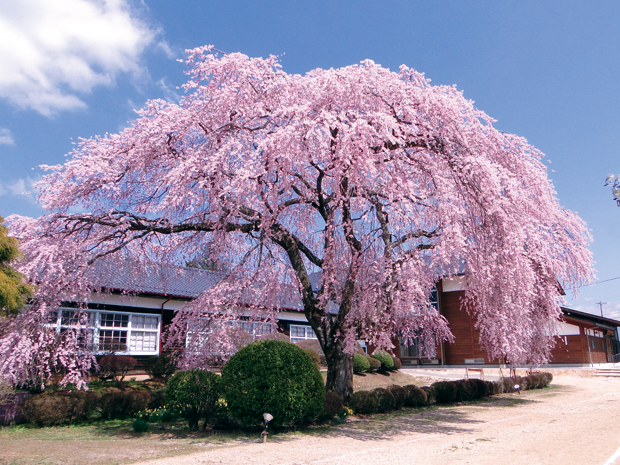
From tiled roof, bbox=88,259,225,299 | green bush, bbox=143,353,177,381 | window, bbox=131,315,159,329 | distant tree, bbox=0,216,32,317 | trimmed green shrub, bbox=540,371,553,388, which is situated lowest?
trimmed green shrub, bbox=540,371,553,388

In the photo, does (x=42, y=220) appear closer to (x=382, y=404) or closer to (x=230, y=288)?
(x=230, y=288)

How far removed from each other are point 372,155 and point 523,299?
5.08 m

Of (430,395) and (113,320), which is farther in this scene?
(113,320)

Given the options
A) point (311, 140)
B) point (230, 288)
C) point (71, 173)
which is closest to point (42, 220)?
point (71, 173)

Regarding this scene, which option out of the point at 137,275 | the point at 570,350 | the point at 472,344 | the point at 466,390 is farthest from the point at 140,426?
the point at 570,350

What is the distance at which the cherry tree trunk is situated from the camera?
12.0 meters

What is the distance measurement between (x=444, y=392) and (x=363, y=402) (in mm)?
4272

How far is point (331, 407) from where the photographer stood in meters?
10.6

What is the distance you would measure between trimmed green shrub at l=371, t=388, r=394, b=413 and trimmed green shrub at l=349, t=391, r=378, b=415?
0.20 m

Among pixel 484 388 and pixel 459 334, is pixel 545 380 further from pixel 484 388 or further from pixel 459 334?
pixel 459 334

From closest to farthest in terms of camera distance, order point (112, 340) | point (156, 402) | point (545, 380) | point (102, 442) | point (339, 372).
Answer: point (102, 442), point (156, 402), point (339, 372), point (112, 340), point (545, 380)

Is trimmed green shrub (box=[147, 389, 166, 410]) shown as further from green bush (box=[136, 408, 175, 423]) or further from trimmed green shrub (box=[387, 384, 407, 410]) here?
trimmed green shrub (box=[387, 384, 407, 410])

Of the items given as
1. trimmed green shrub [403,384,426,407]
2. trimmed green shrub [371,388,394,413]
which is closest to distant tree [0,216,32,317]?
trimmed green shrub [371,388,394,413]

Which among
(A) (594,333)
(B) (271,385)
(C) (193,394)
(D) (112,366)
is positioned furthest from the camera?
(A) (594,333)
